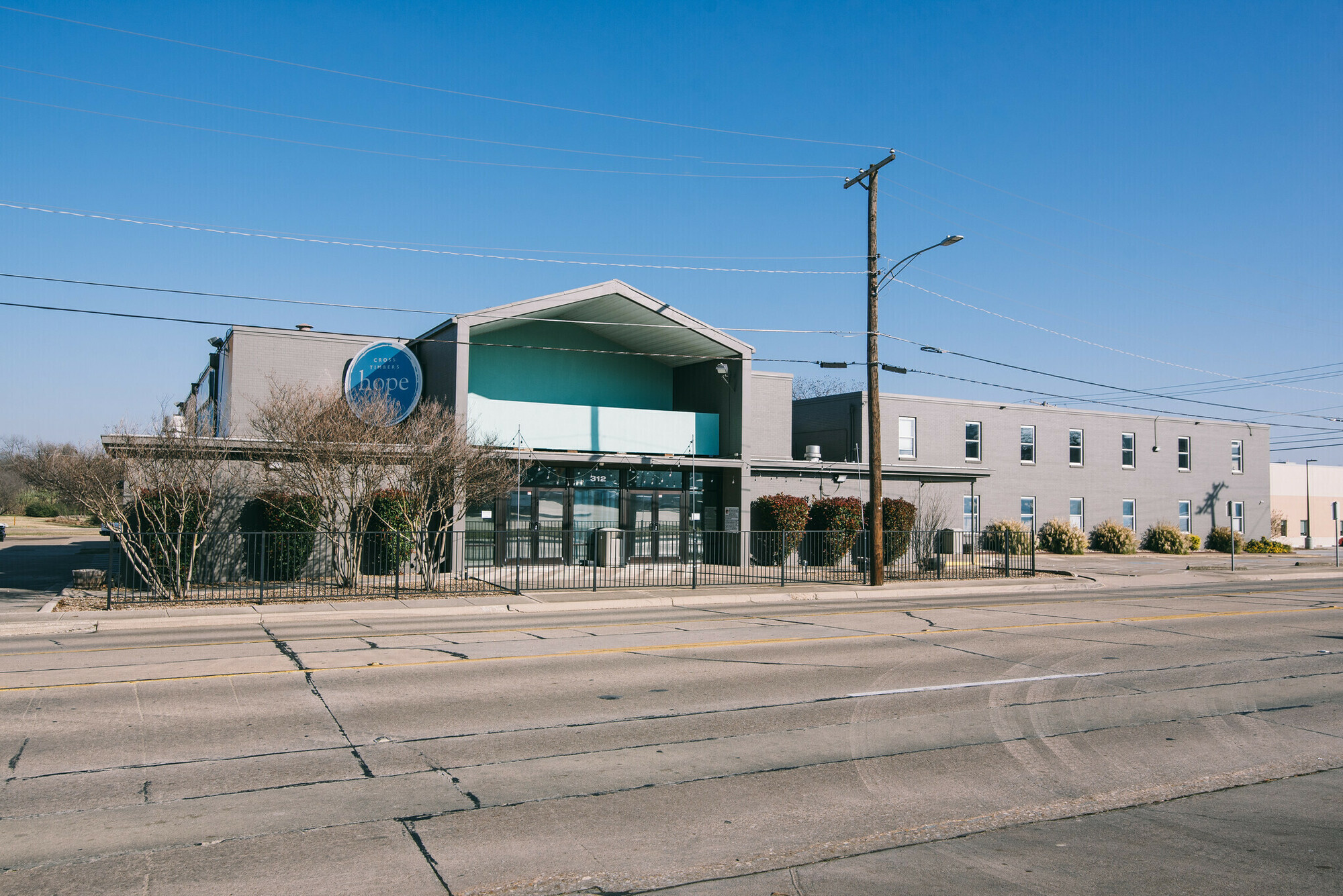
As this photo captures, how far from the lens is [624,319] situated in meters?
29.9

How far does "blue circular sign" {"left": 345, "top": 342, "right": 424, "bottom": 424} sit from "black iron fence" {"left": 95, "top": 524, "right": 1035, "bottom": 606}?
465 cm

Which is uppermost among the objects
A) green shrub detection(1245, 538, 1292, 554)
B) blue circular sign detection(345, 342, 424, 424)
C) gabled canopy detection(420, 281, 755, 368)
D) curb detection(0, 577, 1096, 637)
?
gabled canopy detection(420, 281, 755, 368)

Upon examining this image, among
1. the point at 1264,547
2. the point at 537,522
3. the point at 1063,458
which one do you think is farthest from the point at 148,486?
the point at 1264,547

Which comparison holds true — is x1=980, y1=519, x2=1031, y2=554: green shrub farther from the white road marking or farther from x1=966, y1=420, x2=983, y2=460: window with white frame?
the white road marking

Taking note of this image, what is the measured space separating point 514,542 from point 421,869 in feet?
72.3

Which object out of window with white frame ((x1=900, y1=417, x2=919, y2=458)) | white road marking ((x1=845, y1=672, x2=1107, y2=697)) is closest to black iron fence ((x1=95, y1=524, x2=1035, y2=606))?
window with white frame ((x1=900, y1=417, x2=919, y2=458))

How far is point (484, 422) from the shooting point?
27.0 metres

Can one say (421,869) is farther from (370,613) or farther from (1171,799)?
(370,613)

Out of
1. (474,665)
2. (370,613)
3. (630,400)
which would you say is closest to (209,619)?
(370,613)

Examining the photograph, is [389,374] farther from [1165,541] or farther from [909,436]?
[1165,541]

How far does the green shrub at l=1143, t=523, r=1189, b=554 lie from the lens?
139 feet

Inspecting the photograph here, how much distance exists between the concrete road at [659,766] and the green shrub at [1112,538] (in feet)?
93.0

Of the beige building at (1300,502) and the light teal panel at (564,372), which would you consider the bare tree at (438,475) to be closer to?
the light teal panel at (564,372)

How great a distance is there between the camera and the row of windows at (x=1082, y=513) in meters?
37.5
